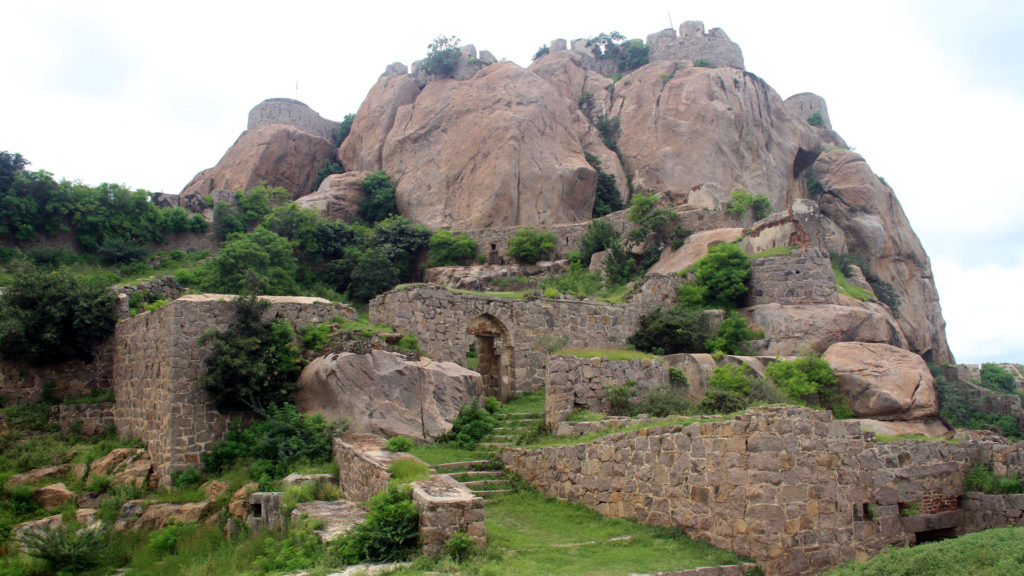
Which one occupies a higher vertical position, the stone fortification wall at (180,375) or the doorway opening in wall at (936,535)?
the stone fortification wall at (180,375)

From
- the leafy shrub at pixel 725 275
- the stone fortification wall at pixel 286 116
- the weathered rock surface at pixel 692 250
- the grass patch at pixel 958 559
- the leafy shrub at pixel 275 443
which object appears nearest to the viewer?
the grass patch at pixel 958 559

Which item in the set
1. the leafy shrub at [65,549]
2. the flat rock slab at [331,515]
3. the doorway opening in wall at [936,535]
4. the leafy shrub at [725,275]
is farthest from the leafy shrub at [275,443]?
the leafy shrub at [725,275]

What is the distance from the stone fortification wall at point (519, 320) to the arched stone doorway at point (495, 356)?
12 cm

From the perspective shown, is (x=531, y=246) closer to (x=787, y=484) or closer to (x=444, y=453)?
(x=444, y=453)

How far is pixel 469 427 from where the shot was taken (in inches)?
514

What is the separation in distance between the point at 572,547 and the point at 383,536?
99.6 inches

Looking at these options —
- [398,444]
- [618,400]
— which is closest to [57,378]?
[398,444]

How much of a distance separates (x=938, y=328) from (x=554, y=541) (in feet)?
101

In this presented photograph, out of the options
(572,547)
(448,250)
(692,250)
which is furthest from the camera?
(448,250)

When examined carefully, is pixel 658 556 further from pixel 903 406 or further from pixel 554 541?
pixel 903 406

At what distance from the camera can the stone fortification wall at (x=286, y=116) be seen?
1636 inches

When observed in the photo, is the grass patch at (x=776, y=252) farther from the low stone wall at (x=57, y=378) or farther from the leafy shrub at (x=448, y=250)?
the low stone wall at (x=57, y=378)

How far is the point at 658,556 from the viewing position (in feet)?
26.2

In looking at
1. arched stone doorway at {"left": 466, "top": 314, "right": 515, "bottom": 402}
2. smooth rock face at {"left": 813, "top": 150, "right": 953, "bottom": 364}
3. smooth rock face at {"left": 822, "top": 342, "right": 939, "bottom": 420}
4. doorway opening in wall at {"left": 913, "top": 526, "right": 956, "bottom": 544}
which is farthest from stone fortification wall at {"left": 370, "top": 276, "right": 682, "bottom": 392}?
smooth rock face at {"left": 813, "top": 150, "right": 953, "bottom": 364}
